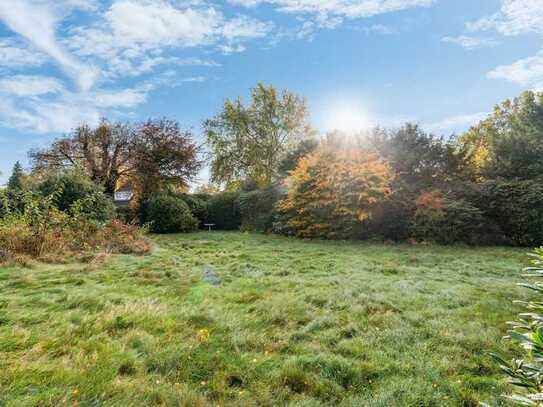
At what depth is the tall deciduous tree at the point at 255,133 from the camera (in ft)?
79.0

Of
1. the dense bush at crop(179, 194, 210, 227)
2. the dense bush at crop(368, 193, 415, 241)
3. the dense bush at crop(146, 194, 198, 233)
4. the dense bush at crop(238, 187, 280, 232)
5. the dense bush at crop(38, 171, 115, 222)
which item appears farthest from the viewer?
the dense bush at crop(179, 194, 210, 227)

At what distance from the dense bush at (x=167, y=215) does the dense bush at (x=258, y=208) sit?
2979 mm

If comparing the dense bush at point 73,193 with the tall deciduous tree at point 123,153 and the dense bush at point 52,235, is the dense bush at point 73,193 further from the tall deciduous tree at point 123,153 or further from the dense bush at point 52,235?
the tall deciduous tree at point 123,153

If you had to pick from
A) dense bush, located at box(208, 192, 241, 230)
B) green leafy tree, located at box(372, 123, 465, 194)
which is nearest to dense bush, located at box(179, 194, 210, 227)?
dense bush, located at box(208, 192, 241, 230)

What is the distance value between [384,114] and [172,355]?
1343 cm

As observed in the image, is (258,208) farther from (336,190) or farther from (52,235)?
(52,235)

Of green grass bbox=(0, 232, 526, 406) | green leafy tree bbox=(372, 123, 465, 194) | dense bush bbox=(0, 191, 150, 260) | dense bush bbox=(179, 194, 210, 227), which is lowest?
green grass bbox=(0, 232, 526, 406)

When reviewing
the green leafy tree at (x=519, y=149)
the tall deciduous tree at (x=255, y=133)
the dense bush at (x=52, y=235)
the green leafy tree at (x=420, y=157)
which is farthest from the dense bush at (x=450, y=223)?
the tall deciduous tree at (x=255, y=133)

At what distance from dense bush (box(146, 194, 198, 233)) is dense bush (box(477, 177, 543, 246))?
12.8 m

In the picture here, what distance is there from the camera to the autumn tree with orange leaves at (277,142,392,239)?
10211 mm

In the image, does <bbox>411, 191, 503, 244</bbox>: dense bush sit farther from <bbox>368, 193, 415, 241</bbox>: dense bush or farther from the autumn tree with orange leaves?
the autumn tree with orange leaves

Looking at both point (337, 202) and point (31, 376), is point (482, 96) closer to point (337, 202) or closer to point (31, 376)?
point (337, 202)

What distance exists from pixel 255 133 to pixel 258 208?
1111 cm

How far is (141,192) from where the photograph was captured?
17672mm
